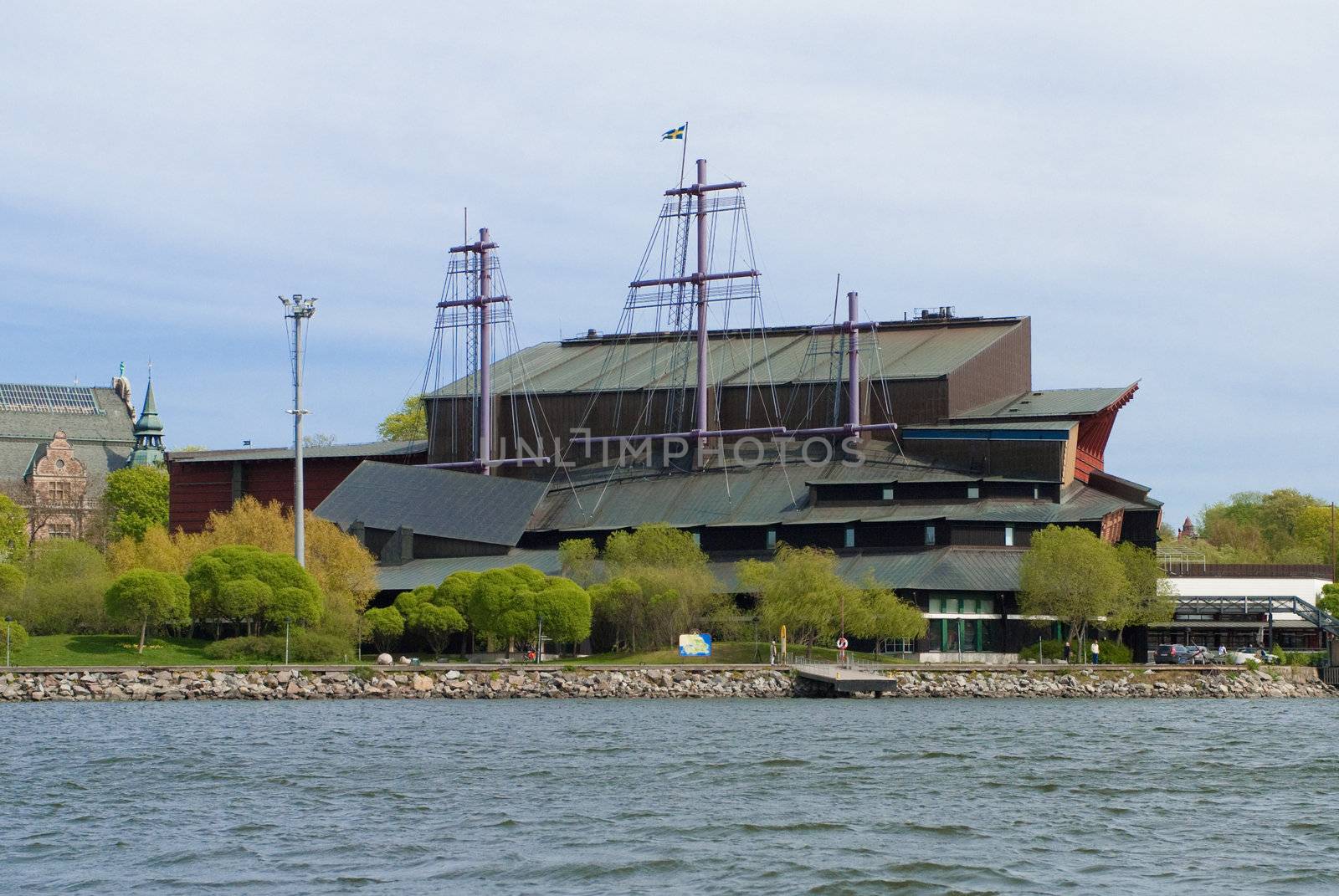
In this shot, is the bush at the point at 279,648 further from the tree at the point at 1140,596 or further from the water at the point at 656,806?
the tree at the point at 1140,596

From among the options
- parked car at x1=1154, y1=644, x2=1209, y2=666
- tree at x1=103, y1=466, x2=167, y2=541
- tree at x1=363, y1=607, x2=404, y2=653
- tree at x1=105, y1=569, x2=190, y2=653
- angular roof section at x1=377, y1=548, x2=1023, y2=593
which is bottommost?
parked car at x1=1154, y1=644, x2=1209, y2=666

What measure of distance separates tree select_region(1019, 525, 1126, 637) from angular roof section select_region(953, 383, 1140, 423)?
1236cm

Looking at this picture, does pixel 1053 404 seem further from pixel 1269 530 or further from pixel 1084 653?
pixel 1269 530

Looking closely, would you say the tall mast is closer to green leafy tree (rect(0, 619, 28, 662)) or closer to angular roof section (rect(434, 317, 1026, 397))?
angular roof section (rect(434, 317, 1026, 397))

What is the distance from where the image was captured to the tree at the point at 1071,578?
257 ft

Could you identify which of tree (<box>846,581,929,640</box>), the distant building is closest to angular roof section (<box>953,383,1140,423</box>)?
tree (<box>846,581,929,640</box>)

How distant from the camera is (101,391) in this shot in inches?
6993

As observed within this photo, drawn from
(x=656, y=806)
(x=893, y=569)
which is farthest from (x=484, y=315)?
(x=656, y=806)

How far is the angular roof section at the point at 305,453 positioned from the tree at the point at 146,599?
3303cm

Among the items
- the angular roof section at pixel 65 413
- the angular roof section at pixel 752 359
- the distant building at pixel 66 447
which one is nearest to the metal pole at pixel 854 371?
the angular roof section at pixel 752 359

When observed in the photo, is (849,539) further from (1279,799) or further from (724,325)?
(1279,799)

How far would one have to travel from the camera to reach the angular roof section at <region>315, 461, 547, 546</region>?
92625mm

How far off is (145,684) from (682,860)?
134 feet

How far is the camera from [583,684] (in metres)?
67.9
